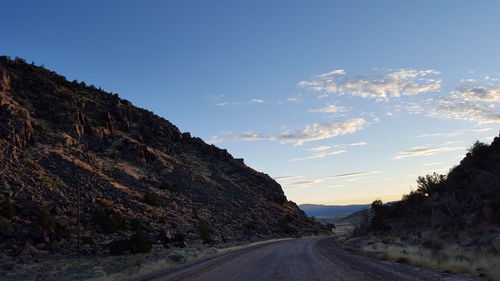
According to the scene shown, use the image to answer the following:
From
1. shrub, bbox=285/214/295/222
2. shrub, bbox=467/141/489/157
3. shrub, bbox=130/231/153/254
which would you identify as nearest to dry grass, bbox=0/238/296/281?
shrub, bbox=130/231/153/254

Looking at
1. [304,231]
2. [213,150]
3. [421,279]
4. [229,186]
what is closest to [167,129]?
[213,150]

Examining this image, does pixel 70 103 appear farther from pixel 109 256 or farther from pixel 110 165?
pixel 109 256

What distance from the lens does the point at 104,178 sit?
166ft

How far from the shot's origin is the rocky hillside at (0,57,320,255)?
121 feet

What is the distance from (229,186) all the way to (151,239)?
1500 inches

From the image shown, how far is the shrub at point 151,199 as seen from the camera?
168ft

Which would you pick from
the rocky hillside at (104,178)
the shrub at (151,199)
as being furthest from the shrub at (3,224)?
the shrub at (151,199)

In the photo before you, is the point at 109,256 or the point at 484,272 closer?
the point at 484,272

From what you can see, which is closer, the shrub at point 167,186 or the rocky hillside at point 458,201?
the rocky hillside at point 458,201

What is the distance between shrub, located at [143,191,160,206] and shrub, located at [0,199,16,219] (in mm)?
19090

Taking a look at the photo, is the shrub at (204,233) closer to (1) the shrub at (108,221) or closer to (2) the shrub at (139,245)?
(1) the shrub at (108,221)

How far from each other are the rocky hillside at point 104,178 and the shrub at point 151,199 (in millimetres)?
148

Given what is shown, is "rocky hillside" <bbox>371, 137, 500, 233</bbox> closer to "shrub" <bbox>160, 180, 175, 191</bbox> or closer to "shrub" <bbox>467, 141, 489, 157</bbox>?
"shrub" <bbox>467, 141, 489, 157</bbox>

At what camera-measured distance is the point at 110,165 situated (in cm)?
5572
